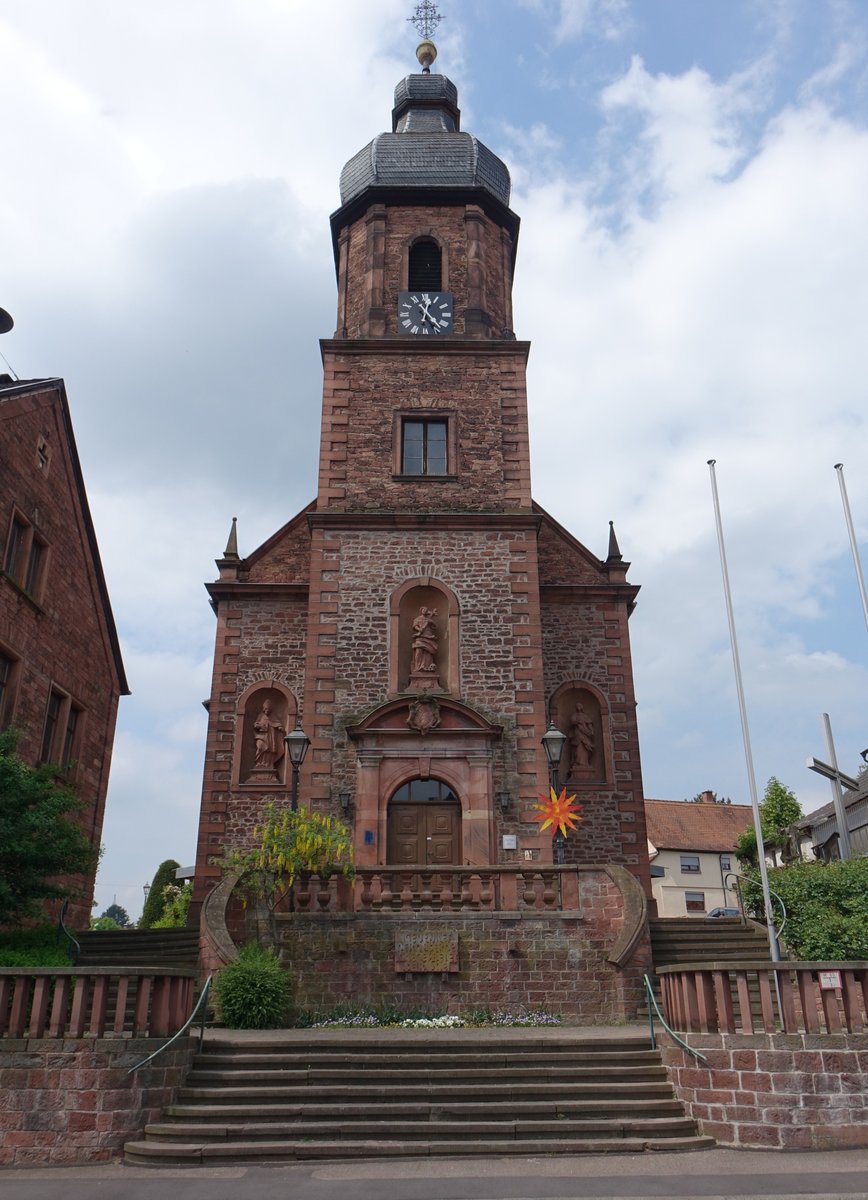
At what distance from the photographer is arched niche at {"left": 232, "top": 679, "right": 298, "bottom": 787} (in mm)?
22844

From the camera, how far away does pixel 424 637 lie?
21.8 metres

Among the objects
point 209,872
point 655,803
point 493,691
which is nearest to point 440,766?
point 493,691

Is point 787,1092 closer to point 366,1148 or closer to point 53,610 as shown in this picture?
point 366,1148

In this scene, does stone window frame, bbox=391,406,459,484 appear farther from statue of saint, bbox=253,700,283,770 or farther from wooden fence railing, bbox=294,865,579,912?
wooden fence railing, bbox=294,865,579,912

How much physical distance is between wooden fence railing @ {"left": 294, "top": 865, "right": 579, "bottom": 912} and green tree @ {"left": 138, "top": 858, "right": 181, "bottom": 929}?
55.3 feet

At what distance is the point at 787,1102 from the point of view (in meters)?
9.92

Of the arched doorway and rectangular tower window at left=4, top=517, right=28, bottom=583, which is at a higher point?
rectangular tower window at left=4, top=517, right=28, bottom=583

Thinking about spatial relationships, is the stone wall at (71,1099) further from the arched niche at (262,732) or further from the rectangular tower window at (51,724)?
the arched niche at (262,732)

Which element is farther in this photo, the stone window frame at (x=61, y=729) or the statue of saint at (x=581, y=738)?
the statue of saint at (x=581, y=738)

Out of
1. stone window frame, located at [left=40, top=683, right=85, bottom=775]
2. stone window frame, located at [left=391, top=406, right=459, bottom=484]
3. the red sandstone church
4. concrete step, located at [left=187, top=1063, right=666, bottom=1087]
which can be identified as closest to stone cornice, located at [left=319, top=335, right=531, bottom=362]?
the red sandstone church

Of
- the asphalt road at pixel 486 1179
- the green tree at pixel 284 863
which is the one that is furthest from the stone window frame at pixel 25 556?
the asphalt road at pixel 486 1179

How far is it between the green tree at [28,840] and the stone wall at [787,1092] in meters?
9.30

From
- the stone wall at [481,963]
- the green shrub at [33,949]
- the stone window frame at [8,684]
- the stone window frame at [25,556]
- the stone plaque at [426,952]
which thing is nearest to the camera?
the green shrub at [33,949]

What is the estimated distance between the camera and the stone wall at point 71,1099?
962 centimetres
